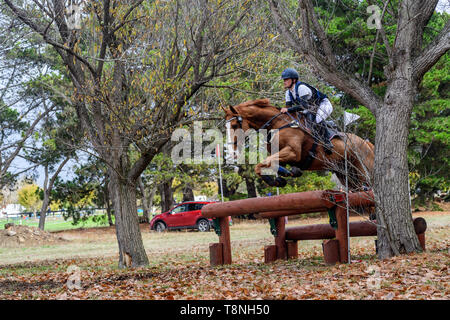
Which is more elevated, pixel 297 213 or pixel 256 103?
pixel 256 103

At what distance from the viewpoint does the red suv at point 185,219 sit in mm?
24906

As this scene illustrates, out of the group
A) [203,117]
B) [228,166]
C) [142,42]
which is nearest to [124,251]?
[203,117]

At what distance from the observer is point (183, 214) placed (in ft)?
83.0

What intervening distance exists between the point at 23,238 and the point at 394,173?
2028 centimetres

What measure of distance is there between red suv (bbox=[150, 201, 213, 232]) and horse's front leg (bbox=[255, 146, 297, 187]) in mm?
16686

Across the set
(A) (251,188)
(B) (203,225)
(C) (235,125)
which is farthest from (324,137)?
(A) (251,188)

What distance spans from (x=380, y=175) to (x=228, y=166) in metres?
20.9

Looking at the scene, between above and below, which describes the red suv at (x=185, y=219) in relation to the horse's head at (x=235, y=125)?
below

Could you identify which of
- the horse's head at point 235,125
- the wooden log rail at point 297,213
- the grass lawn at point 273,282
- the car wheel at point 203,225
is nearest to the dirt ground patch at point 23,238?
the car wheel at point 203,225

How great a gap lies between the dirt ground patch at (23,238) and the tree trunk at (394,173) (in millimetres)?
19348

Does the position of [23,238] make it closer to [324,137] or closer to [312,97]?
[324,137]

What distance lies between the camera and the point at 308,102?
814 centimetres

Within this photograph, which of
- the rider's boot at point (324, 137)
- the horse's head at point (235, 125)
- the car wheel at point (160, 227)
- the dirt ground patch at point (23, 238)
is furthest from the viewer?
the car wheel at point (160, 227)

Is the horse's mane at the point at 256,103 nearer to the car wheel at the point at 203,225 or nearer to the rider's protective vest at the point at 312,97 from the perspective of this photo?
the rider's protective vest at the point at 312,97
